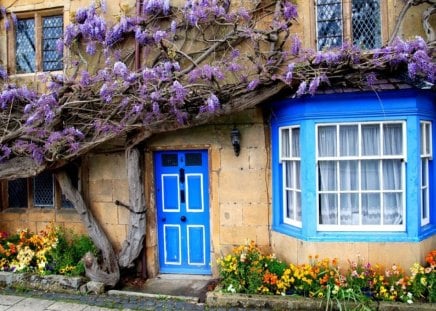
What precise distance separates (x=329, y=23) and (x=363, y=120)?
6.16 feet

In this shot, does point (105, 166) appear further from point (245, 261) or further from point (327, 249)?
point (327, 249)

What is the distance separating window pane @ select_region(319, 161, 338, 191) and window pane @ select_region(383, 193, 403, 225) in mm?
814

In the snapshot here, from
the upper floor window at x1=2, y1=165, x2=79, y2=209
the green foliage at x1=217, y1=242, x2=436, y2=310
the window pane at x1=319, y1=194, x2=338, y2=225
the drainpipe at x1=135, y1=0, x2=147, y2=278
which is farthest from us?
the upper floor window at x1=2, y1=165, x2=79, y2=209

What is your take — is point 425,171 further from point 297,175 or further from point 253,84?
point 253,84

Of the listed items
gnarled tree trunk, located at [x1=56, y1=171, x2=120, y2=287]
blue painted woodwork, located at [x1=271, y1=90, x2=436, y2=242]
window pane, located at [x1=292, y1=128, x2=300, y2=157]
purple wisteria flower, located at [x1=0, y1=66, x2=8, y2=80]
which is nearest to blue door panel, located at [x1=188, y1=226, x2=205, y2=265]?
gnarled tree trunk, located at [x1=56, y1=171, x2=120, y2=287]

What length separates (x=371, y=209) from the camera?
6.19 meters

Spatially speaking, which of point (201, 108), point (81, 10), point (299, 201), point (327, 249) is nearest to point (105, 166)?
point (201, 108)

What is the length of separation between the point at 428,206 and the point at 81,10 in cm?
720

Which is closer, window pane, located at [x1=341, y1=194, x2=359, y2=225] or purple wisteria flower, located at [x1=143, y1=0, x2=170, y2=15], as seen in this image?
window pane, located at [x1=341, y1=194, x2=359, y2=225]

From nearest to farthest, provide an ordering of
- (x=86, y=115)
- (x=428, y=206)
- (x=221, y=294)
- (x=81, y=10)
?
(x=221, y=294) < (x=428, y=206) < (x=86, y=115) < (x=81, y=10)

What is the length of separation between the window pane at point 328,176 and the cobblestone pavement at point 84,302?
7.75ft

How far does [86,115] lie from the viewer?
22.7 feet

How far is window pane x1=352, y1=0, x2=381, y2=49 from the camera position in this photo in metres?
6.48

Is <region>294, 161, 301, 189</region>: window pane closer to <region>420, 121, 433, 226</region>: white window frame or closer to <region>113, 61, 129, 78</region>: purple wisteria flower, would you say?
<region>420, 121, 433, 226</region>: white window frame
